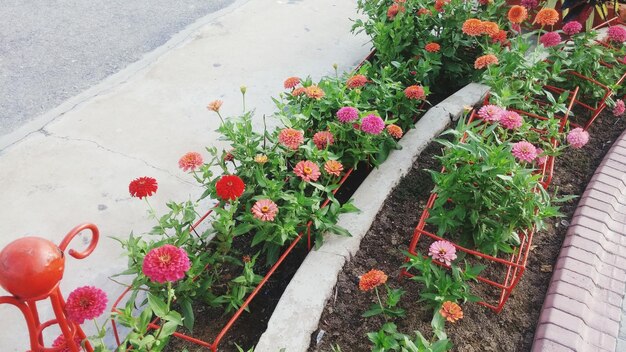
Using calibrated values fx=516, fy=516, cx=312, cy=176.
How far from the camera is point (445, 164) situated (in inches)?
91.4

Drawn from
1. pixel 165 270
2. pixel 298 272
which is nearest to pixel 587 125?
pixel 298 272

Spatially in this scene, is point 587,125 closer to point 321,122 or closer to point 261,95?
point 321,122

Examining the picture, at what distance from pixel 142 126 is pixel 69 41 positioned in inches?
63.7

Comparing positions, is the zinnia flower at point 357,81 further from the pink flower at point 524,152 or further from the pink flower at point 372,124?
the pink flower at point 524,152

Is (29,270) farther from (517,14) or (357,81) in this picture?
(517,14)

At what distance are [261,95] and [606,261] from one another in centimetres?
250

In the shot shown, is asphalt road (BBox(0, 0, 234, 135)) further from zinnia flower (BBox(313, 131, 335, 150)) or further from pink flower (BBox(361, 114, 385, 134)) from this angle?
pink flower (BBox(361, 114, 385, 134))

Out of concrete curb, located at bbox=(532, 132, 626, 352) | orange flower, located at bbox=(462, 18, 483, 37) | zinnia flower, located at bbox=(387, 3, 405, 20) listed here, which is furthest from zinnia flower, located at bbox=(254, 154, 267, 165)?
zinnia flower, located at bbox=(387, 3, 405, 20)

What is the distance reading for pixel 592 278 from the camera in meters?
2.39

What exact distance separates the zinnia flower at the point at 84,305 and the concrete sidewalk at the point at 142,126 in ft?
3.49

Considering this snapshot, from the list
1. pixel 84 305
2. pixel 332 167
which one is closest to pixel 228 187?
pixel 332 167

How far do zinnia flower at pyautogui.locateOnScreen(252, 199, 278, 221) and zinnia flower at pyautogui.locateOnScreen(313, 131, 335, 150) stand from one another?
1.75ft

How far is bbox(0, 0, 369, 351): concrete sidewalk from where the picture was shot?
A: 2758mm

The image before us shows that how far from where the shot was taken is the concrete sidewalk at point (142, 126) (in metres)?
2.76
